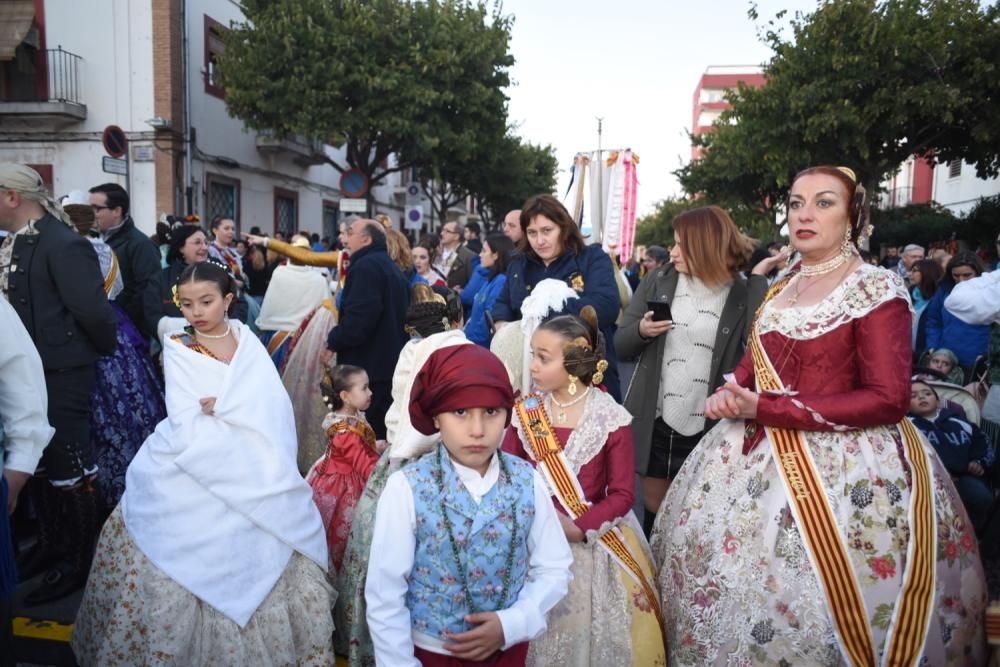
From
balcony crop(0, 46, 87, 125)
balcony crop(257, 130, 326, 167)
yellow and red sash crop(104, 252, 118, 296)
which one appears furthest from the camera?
balcony crop(257, 130, 326, 167)

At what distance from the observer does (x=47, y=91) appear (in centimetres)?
1712

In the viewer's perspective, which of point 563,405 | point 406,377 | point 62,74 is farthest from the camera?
point 62,74

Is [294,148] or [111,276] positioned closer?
[111,276]

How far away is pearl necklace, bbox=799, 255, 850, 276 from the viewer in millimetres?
2787

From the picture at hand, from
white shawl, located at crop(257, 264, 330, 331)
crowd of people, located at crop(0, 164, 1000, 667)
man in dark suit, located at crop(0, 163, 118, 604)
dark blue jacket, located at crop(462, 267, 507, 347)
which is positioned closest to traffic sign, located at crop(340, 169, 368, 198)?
white shawl, located at crop(257, 264, 330, 331)

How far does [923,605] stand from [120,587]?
117 inches

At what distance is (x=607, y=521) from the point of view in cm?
288

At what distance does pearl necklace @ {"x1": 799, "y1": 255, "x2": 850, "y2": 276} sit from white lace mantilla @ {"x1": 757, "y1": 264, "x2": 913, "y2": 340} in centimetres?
8

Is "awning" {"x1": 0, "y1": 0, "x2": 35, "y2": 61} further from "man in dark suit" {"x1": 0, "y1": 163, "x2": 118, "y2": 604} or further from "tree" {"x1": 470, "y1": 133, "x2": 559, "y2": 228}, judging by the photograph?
"man in dark suit" {"x1": 0, "y1": 163, "x2": 118, "y2": 604}

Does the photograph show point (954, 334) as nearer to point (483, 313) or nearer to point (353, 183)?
point (483, 313)

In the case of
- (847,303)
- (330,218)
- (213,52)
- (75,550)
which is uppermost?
(213,52)

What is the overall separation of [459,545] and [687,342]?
1.93 meters

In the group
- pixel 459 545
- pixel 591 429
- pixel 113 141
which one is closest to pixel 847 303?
pixel 591 429

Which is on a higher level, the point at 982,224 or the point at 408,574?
the point at 982,224
